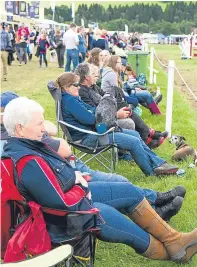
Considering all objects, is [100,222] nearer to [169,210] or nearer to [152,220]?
[152,220]

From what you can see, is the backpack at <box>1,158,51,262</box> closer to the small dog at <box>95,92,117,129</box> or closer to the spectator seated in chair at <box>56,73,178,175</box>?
the spectator seated in chair at <box>56,73,178,175</box>

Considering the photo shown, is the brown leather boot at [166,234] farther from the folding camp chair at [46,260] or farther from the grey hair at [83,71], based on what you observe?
the grey hair at [83,71]

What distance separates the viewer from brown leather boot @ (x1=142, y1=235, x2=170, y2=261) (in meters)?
3.15

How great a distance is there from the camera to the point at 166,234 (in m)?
3.22

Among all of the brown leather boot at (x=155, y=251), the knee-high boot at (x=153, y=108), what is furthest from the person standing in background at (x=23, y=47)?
the brown leather boot at (x=155, y=251)

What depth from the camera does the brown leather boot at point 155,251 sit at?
3.15 m

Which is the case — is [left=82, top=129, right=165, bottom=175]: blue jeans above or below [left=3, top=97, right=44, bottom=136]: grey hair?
below

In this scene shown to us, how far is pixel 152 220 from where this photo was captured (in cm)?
323

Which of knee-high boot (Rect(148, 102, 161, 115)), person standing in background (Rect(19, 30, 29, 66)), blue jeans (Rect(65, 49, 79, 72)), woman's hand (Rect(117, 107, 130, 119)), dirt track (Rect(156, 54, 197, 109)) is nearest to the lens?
woman's hand (Rect(117, 107, 130, 119))

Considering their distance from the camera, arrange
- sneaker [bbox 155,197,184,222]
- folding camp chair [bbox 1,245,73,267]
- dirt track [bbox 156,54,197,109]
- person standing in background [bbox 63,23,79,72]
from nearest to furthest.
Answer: folding camp chair [bbox 1,245,73,267]
sneaker [bbox 155,197,184,222]
dirt track [bbox 156,54,197,109]
person standing in background [bbox 63,23,79,72]

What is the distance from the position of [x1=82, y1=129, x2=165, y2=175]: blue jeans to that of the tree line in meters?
62.2

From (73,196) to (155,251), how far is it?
803 mm

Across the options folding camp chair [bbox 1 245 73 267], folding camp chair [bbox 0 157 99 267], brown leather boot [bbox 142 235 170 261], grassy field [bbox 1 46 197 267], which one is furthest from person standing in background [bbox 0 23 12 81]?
folding camp chair [bbox 1 245 73 267]

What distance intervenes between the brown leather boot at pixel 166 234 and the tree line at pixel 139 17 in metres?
64.1
